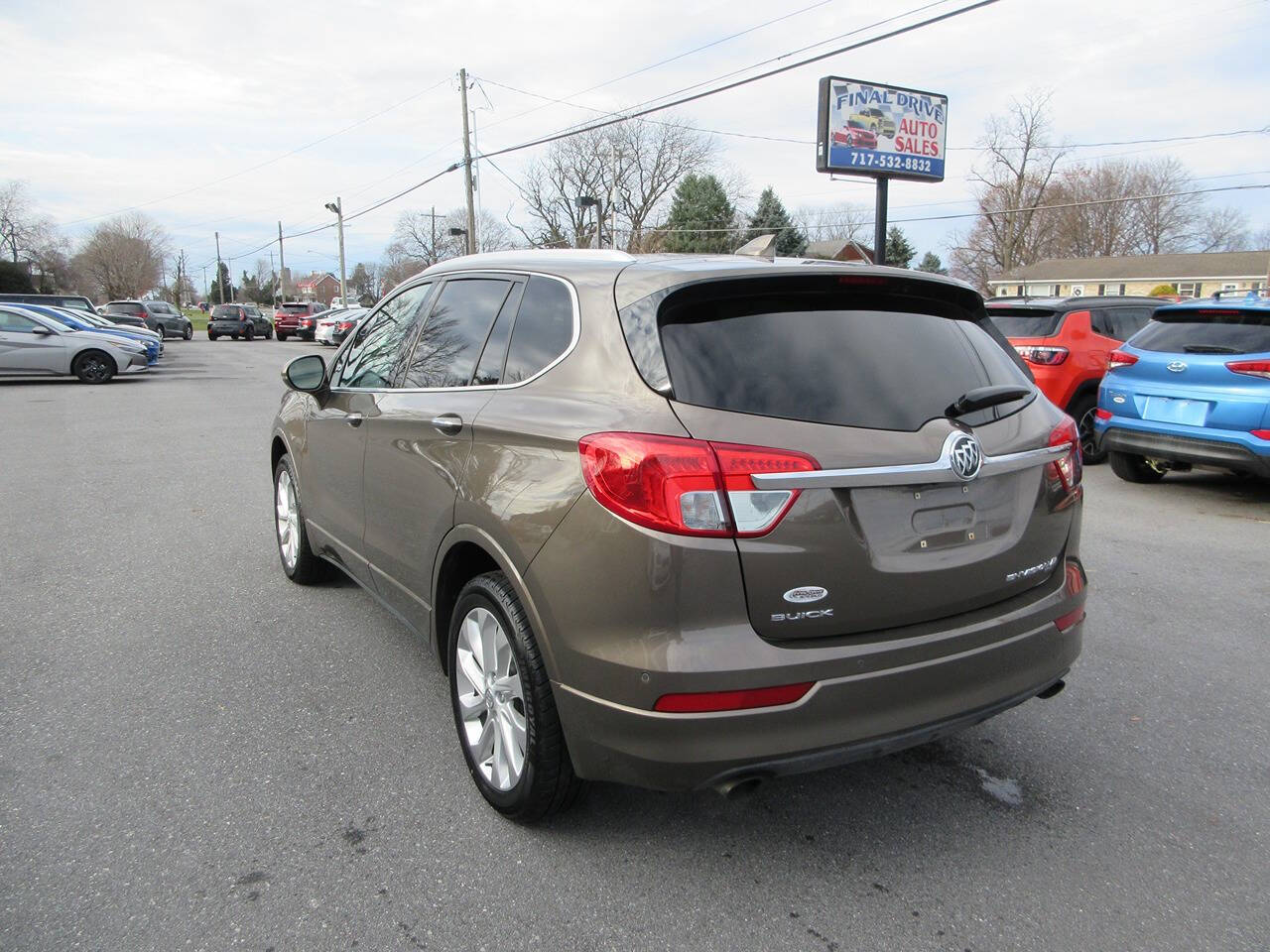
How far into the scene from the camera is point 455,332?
348 centimetres

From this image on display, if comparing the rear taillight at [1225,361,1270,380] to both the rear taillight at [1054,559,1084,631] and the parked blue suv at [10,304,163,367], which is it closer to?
A: the rear taillight at [1054,559,1084,631]

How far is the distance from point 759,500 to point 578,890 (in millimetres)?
A: 1220

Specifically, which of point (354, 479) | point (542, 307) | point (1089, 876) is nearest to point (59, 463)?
point (354, 479)

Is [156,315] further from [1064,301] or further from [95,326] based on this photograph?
[1064,301]

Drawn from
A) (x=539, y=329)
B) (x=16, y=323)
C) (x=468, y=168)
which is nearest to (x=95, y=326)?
(x=16, y=323)

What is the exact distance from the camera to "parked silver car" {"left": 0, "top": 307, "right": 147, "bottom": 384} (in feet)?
60.4

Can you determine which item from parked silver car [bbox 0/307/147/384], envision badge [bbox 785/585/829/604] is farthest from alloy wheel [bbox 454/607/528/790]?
parked silver car [bbox 0/307/147/384]

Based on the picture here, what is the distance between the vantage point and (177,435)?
11234 millimetres

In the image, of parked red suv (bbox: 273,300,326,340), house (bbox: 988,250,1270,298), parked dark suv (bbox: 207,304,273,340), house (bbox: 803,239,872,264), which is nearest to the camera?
parked red suv (bbox: 273,300,326,340)

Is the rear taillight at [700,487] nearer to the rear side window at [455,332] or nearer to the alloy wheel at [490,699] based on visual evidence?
the alloy wheel at [490,699]

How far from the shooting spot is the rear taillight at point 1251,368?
6.82m

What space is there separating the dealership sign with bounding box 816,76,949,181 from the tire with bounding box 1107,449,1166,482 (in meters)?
13.2

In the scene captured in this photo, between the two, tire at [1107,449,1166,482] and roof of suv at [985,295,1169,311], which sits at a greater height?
roof of suv at [985,295,1169,311]

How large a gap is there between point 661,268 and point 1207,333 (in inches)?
256
